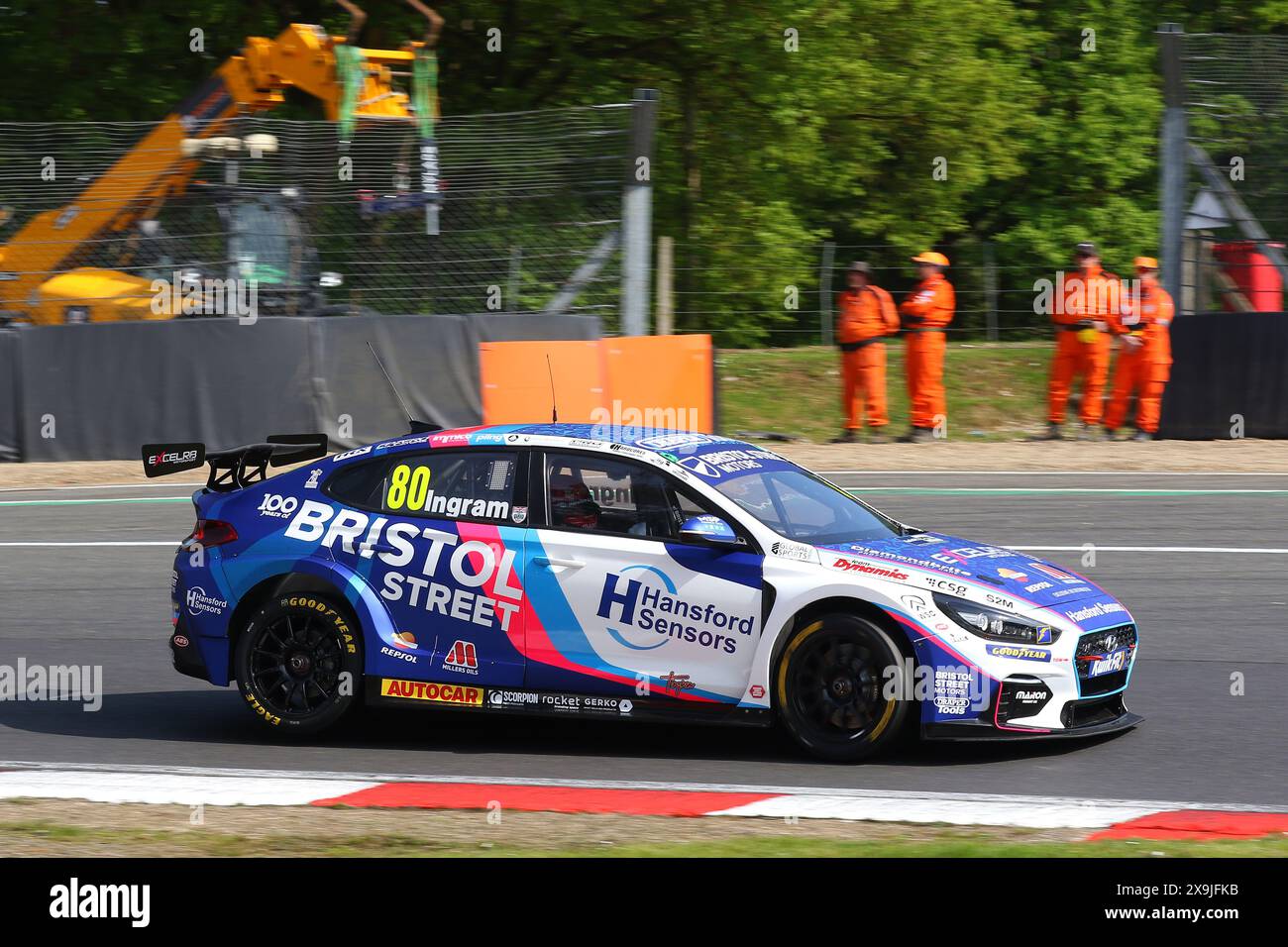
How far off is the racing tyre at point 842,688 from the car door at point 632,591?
22 centimetres

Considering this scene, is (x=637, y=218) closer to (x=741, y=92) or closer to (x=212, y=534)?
(x=741, y=92)

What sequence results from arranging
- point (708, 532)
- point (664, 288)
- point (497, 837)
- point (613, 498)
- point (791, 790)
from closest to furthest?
point (497, 837), point (791, 790), point (708, 532), point (613, 498), point (664, 288)

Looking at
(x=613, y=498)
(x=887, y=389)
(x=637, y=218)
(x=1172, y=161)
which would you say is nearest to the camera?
(x=613, y=498)

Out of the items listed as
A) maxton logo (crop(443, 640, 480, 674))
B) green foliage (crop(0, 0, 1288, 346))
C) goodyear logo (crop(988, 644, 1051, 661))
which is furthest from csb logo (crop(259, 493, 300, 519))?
green foliage (crop(0, 0, 1288, 346))

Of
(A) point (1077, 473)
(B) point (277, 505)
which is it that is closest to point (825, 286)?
(A) point (1077, 473)

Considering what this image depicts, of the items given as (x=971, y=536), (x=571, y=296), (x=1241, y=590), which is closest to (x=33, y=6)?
(x=571, y=296)

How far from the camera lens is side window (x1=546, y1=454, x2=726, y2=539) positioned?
761cm

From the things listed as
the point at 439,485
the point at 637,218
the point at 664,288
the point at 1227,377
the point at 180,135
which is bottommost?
the point at 439,485

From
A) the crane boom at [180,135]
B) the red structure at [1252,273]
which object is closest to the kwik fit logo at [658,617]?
the red structure at [1252,273]

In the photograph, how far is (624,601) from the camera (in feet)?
24.7

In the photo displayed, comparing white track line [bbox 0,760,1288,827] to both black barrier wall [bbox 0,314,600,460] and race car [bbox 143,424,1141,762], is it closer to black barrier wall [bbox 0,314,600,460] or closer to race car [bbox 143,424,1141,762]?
race car [bbox 143,424,1141,762]
